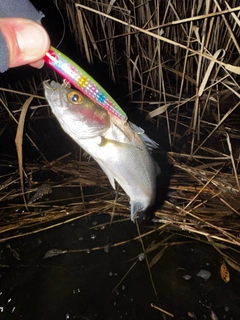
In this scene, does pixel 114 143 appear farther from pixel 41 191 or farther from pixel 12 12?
pixel 41 191

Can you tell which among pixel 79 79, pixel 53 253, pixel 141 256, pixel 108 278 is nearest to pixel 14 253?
pixel 53 253

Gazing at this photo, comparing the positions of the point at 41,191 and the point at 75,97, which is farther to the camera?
the point at 41,191

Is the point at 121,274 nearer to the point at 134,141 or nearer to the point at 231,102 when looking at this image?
the point at 134,141

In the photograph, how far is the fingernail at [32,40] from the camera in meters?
1.22

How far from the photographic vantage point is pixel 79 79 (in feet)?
4.77

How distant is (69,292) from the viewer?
2.40 metres

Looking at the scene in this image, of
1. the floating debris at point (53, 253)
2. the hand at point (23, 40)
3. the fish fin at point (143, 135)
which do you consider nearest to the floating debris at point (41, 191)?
the floating debris at point (53, 253)

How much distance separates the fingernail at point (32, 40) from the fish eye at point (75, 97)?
253mm

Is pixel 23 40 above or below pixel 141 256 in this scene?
above

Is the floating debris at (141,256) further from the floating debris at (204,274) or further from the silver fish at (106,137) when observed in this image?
the silver fish at (106,137)

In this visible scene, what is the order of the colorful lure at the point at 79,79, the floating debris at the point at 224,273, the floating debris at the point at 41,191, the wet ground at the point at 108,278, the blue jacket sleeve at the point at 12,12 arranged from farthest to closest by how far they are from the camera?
the floating debris at the point at 41,191 < the floating debris at the point at 224,273 < the wet ground at the point at 108,278 < the colorful lure at the point at 79,79 < the blue jacket sleeve at the point at 12,12

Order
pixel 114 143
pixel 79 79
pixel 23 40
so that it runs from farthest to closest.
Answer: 1. pixel 114 143
2. pixel 79 79
3. pixel 23 40

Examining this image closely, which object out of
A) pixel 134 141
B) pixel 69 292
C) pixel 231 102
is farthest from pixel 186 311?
pixel 231 102

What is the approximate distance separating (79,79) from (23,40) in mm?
295
